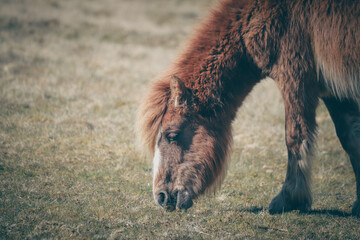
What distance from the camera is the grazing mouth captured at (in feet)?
13.8

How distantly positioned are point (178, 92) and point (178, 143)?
2.12ft

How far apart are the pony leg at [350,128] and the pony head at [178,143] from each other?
1.72 metres

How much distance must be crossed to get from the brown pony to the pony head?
0.04 feet

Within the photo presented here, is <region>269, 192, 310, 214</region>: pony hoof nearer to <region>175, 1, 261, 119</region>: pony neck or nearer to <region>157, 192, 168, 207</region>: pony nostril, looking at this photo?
<region>175, 1, 261, 119</region>: pony neck

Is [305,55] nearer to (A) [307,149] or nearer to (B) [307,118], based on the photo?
(B) [307,118]

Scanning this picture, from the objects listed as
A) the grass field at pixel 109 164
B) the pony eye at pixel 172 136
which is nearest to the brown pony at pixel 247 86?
the pony eye at pixel 172 136

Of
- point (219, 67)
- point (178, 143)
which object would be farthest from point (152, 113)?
point (219, 67)

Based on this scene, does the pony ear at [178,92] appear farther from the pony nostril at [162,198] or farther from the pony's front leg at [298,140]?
the pony's front leg at [298,140]

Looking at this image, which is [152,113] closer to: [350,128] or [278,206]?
[278,206]

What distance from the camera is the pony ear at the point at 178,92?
4180 mm

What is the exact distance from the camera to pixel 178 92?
4219 millimetres

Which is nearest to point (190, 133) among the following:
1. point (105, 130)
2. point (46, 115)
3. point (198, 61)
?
point (198, 61)

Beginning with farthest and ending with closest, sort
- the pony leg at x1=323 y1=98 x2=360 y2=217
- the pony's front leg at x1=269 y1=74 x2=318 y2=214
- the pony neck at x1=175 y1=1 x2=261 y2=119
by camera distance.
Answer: the pony leg at x1=323 y1=98 x2=360 y2=217
the pony neck at x1=175 y1=1 x2=261 y2=119
the pony's front leg at x1=269 y1=74 x2=318 y2=214

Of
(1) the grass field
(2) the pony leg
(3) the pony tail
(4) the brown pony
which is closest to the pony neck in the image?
(4) the brown pony
